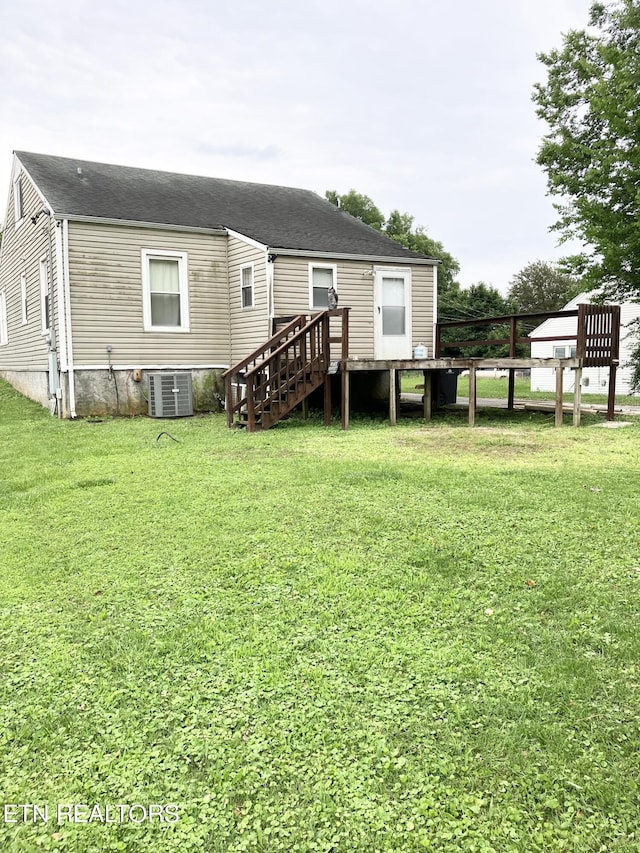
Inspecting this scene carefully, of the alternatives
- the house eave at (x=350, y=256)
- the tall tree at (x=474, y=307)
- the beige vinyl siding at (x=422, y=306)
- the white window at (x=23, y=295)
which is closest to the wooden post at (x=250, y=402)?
the house eave at (x=350, y=256)

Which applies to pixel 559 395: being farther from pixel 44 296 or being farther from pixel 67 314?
pixel 44 296

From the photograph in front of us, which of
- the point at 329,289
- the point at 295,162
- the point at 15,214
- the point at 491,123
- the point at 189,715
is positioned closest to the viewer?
the point at 189,715

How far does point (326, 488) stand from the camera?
17.6 ft

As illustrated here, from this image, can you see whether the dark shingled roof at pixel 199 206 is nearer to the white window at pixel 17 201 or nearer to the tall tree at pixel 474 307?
the white window at pixel 17 201

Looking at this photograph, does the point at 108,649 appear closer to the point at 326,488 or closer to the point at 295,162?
the point at 326,488

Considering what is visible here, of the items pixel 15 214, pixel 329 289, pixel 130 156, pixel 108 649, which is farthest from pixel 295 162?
pixel 108 649

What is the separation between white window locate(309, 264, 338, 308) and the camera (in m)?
12.1

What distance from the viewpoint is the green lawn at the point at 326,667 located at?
1.78m

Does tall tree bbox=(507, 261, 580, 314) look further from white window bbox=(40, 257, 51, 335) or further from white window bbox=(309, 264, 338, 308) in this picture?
white window bbox=(40, 257, 51, 335)

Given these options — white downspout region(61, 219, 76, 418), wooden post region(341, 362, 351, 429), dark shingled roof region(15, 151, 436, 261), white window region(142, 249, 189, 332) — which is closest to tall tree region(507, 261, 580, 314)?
dark shingled roof region(15, 151, 436, 261)

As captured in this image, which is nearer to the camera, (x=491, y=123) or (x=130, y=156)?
(x=491, y=123)

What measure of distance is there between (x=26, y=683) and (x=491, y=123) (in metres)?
20.1

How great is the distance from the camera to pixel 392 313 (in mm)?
13062

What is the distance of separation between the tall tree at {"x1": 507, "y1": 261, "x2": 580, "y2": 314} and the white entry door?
31.8 meters
